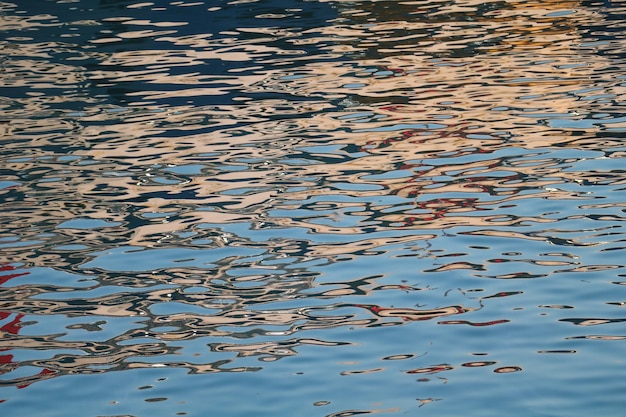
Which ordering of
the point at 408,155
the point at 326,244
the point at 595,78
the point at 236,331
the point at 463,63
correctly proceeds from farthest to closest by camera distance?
the point at 463,63 < the point at 595,78 < the point at 408,155 < the point at 326,244 < the point at 236,331

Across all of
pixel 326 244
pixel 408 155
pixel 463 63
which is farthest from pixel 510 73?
pixel 326 244

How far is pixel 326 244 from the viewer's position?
873cm

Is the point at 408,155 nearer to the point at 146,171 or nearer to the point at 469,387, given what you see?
the point at 146,171

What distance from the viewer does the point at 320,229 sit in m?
9.09

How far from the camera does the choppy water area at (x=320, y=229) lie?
6.30m

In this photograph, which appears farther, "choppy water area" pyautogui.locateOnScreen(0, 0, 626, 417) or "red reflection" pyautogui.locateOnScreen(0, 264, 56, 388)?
"red reflection" pyautogui.locateOnScreen(0, 264, 56, 388)

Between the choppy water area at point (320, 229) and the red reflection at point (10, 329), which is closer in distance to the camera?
the choppy water area at point (320, 229)

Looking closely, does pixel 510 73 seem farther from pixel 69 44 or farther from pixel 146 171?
pixel 69 44

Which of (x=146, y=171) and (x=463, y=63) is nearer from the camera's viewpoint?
(x=146, y=171)

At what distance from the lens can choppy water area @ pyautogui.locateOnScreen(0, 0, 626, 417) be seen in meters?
6.30

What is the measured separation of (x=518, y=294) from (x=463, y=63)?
8785 mm

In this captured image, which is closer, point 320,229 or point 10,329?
point 10,329

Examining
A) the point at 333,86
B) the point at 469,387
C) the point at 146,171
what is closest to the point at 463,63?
the point at 333,86

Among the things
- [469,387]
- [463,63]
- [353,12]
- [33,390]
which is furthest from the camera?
[353,12]
